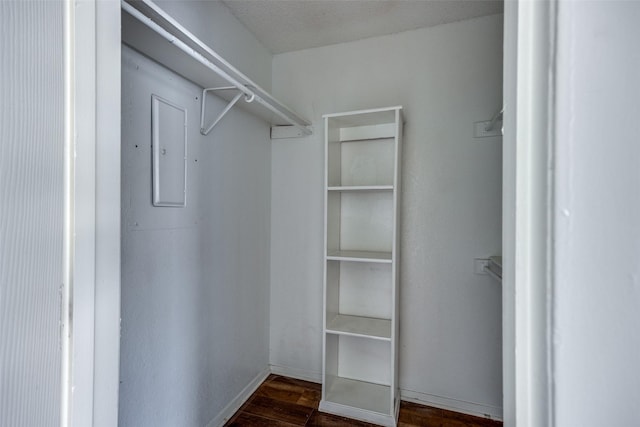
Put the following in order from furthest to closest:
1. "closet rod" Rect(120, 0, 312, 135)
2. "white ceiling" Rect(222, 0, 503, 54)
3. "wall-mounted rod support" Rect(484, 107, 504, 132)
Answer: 1. "white ceiling" Rect(222, 0, 503, 54)
2. "wall-mounted rod support" Rect(484, 107, 504, 132)
3. "closet rod" Rect(120, 0, 312, 135)

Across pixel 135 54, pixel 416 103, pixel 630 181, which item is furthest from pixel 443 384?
pixel 135 54

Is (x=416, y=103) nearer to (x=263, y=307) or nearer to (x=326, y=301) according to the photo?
(x=326, y=301)

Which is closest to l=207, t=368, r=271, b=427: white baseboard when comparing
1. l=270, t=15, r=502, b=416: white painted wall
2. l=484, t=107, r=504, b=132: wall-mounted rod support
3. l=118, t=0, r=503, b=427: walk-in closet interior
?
l=118, t=0, r=503, b=427: walk-in closet interior

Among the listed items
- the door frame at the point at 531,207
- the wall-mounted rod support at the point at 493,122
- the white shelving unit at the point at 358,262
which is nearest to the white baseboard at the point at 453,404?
the white shelving unit at the point at 358,262

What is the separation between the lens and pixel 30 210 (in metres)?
0.40

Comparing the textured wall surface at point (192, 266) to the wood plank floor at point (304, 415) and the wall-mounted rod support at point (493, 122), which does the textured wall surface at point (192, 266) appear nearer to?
the wood plank floor at point (304, 415)

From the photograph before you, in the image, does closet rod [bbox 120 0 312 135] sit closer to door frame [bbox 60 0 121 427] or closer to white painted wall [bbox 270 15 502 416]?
door frame [bbox 60 0 121 427]

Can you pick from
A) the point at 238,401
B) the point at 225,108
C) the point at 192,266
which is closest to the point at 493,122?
the point at 225,108

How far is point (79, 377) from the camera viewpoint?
0.47 m

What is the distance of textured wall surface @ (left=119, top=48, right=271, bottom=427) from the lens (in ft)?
3.64

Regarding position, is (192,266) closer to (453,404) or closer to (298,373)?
(298,373)

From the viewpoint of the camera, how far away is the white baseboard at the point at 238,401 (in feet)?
5.18

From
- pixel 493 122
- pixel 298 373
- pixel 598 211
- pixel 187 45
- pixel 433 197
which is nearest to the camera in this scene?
pixel 598 211

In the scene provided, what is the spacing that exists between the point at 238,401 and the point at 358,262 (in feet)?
3.73
